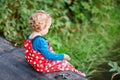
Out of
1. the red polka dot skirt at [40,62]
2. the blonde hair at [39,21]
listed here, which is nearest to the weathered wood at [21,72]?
the red polka dot skirt at [40,62]

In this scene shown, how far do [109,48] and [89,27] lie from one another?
67cm

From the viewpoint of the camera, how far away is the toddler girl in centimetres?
416

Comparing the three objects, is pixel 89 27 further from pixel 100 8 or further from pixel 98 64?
pixel 98 64

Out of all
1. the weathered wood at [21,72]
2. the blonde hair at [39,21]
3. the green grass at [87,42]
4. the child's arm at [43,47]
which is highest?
the blonde hair at [39,21]

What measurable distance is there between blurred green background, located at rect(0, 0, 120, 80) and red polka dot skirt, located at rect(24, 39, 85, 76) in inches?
38.7

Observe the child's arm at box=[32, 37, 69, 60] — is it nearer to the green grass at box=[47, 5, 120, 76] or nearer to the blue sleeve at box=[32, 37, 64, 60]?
the blue sleeve at box=[32, 37, 64, 60]

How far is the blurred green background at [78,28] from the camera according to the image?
19.6 ft

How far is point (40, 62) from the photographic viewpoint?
432 cm

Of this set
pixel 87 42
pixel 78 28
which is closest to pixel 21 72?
pixel 87 42

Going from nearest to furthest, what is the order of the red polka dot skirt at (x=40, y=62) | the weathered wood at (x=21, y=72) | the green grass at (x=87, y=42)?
the red polka dot skirt at (x=40, y=62), the weathered wood at (x=21, y=72), the green grass at (x=87, y=42)

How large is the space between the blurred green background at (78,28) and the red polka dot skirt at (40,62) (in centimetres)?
98

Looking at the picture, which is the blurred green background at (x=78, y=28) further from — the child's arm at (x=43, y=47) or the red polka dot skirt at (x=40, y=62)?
the child's arm at (x=43, y=47)

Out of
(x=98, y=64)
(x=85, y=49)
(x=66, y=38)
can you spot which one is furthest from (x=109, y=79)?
(x=66, y=38)

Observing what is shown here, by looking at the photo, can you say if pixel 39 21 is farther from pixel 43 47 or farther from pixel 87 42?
pixel 87 42
